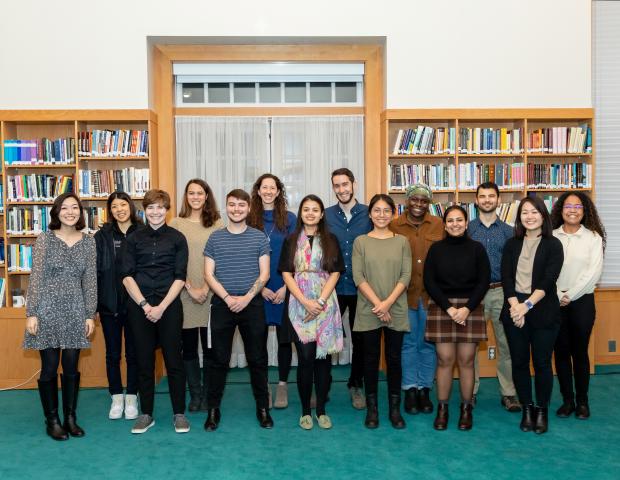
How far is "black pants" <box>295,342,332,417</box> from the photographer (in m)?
3.93

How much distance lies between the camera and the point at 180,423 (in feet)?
12.9

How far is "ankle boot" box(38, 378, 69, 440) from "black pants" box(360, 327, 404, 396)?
199 centimetres

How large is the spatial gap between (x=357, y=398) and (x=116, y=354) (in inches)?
69.7

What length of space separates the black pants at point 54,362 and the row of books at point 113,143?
2.09 meters

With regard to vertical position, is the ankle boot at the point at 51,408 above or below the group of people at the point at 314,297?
below

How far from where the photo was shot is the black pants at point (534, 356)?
3.85 metres

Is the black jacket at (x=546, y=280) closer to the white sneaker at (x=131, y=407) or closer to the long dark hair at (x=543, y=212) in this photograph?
the long dark hair at (x=543, y=212)

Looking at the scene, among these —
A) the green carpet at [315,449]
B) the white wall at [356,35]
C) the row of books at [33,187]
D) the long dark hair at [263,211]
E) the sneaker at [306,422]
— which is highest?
the white wall at [356,35]

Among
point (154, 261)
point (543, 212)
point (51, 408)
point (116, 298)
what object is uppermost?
point (543, 212)

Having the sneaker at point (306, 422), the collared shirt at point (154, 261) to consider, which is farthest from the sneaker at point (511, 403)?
the collared shirt at point (154, 261)

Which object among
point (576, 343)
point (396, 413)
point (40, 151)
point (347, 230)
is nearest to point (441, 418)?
point (396, 413)

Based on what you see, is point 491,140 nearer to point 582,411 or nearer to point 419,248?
point 419,248

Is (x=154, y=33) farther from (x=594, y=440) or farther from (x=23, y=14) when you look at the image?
(x=594, y=440)

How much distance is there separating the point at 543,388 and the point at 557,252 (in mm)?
875
